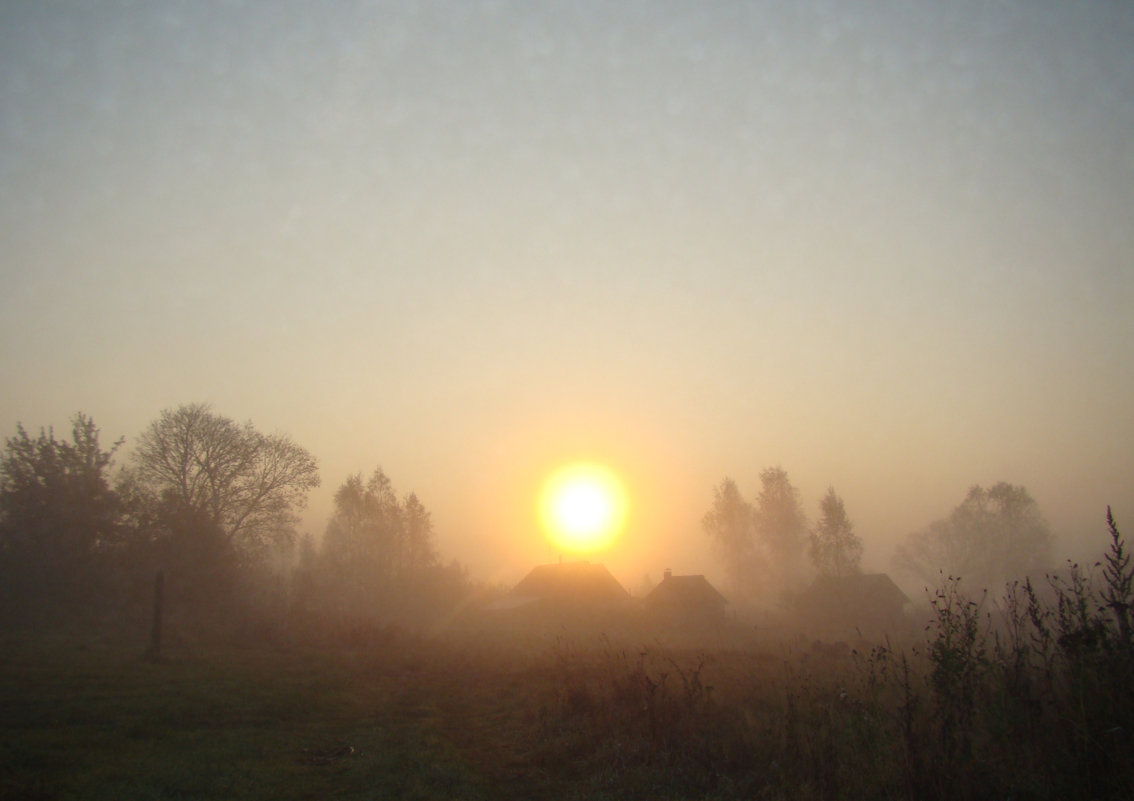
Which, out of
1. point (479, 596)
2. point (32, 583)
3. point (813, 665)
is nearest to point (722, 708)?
point (813, 665)

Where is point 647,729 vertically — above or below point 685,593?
above

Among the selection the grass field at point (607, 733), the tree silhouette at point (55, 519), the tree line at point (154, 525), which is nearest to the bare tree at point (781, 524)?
the tree line at point (154, 525)

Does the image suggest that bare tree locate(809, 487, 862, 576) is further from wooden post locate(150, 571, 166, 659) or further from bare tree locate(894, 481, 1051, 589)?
wooden post locate(150, 571, 166, 659)

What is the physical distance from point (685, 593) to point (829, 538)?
70.1 ft

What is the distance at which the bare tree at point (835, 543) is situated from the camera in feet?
214

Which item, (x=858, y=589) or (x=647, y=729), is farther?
(x=858, y=589)

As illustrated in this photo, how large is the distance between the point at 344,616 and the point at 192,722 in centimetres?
2683

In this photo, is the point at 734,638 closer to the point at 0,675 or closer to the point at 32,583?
the point at 0,675

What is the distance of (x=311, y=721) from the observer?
1456 cm

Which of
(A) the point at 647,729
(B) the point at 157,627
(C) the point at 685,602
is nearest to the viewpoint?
(A) the point at 647,729

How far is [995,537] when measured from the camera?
7225 centimetres

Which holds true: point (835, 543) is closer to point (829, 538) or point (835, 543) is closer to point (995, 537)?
point (829, 538)

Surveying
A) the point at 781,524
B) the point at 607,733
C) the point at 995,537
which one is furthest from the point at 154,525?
the point at 995,537

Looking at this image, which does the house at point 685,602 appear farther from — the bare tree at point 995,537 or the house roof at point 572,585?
the bare tree at point 995,537
